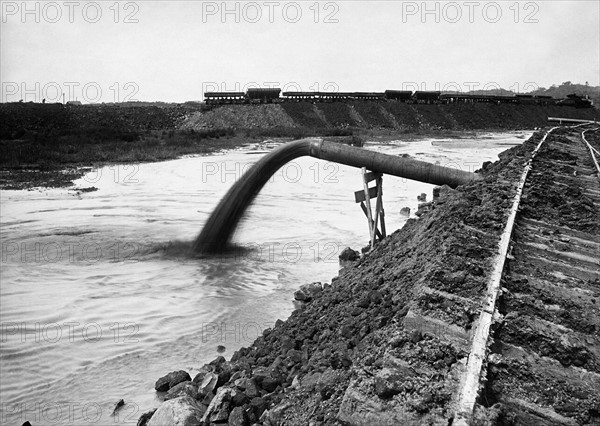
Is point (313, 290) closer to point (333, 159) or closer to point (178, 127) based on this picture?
point (333, 159)

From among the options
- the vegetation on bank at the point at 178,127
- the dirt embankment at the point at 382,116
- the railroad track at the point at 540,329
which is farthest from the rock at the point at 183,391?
the dirt embankment at the point at 382,116

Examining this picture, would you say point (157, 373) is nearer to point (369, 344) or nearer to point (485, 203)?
point (369, 344)

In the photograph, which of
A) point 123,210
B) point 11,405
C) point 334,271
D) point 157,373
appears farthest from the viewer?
point 123,210

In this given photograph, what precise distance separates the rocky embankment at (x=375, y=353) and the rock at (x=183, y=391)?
17 mm

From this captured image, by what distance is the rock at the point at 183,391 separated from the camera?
178 inches

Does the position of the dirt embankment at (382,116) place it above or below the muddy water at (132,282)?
above

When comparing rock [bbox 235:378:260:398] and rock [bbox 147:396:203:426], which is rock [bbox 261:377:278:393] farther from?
rock [bbox 147:396:203:426]

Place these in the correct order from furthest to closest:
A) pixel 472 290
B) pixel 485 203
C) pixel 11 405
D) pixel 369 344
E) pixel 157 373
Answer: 1. pixel 485 203
2. pixel 157 373
3. pixel 11 405
4. pixel 472 290
5. pixel 369 344

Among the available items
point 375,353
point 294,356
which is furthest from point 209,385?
point 375,353

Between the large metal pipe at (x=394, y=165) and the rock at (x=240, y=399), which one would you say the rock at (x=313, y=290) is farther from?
the rock at (x=240, y=399)

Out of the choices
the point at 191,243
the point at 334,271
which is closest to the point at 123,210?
the point at 191,243

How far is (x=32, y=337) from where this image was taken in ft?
22.2

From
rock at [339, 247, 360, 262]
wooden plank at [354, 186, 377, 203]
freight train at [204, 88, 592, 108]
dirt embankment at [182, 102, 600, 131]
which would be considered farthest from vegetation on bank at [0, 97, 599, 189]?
wooden plank at [354, 186, 377, 203]

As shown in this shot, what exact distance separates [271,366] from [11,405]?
10.7 feet
